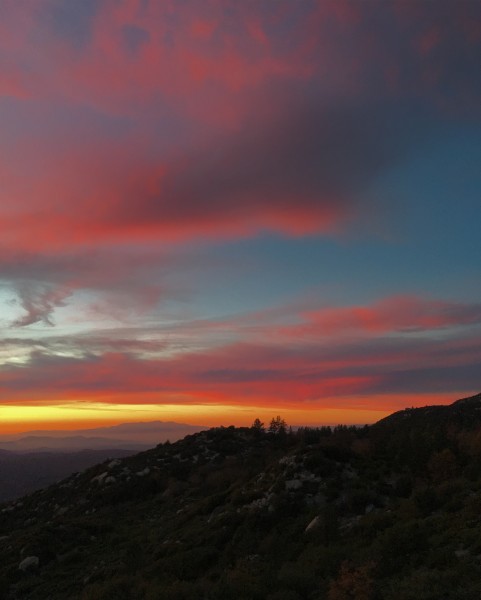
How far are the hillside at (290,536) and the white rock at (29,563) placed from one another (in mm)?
73

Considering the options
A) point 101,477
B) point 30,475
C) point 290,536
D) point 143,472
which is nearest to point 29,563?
point 290,536

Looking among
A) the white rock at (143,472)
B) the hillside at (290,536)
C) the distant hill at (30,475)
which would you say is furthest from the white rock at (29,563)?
the distant hill at (30,475)

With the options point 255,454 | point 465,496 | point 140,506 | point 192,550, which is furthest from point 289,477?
point 255,454

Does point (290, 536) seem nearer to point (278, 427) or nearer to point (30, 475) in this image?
point (278, 427)

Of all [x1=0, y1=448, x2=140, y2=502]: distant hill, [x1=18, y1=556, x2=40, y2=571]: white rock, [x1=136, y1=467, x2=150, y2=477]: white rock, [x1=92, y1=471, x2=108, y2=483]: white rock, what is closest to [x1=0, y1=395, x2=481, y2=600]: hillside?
[x1=18, y1=556, x2=40, y2=571]: white rock

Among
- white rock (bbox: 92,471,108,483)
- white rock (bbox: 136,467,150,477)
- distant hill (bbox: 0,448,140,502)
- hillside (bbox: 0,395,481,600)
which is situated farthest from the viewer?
distant hill (bbox: 0,448,140,502)

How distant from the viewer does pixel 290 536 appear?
1845 cm

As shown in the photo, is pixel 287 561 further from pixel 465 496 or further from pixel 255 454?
pixel 255 454

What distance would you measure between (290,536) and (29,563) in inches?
535

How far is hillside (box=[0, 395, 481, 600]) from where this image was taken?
12938 millimetres

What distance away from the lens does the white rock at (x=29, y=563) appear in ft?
72.6

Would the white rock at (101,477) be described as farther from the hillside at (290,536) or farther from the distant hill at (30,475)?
the distant hill at (30,475)

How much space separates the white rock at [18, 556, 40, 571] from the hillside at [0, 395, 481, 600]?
7cm

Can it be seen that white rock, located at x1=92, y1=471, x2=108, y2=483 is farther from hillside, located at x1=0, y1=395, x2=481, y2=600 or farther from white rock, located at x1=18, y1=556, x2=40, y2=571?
white rock, located at x1=18, y1=556, x2=40, y2=571
